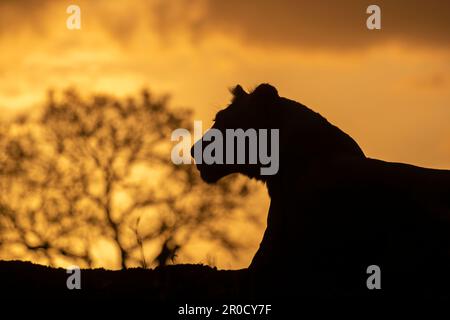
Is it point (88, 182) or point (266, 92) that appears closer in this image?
point (266, 92)

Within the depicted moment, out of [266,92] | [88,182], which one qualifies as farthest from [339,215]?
[88,182]

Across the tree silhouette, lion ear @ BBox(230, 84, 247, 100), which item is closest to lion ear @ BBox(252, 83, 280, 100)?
lion ear @ BBox(230, 84, 247, 100)

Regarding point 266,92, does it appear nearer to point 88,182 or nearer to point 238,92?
point 238,92

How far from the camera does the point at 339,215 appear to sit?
13.2 metres

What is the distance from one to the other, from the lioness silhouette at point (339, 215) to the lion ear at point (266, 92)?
0.04ft

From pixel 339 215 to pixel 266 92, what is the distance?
2.79m
